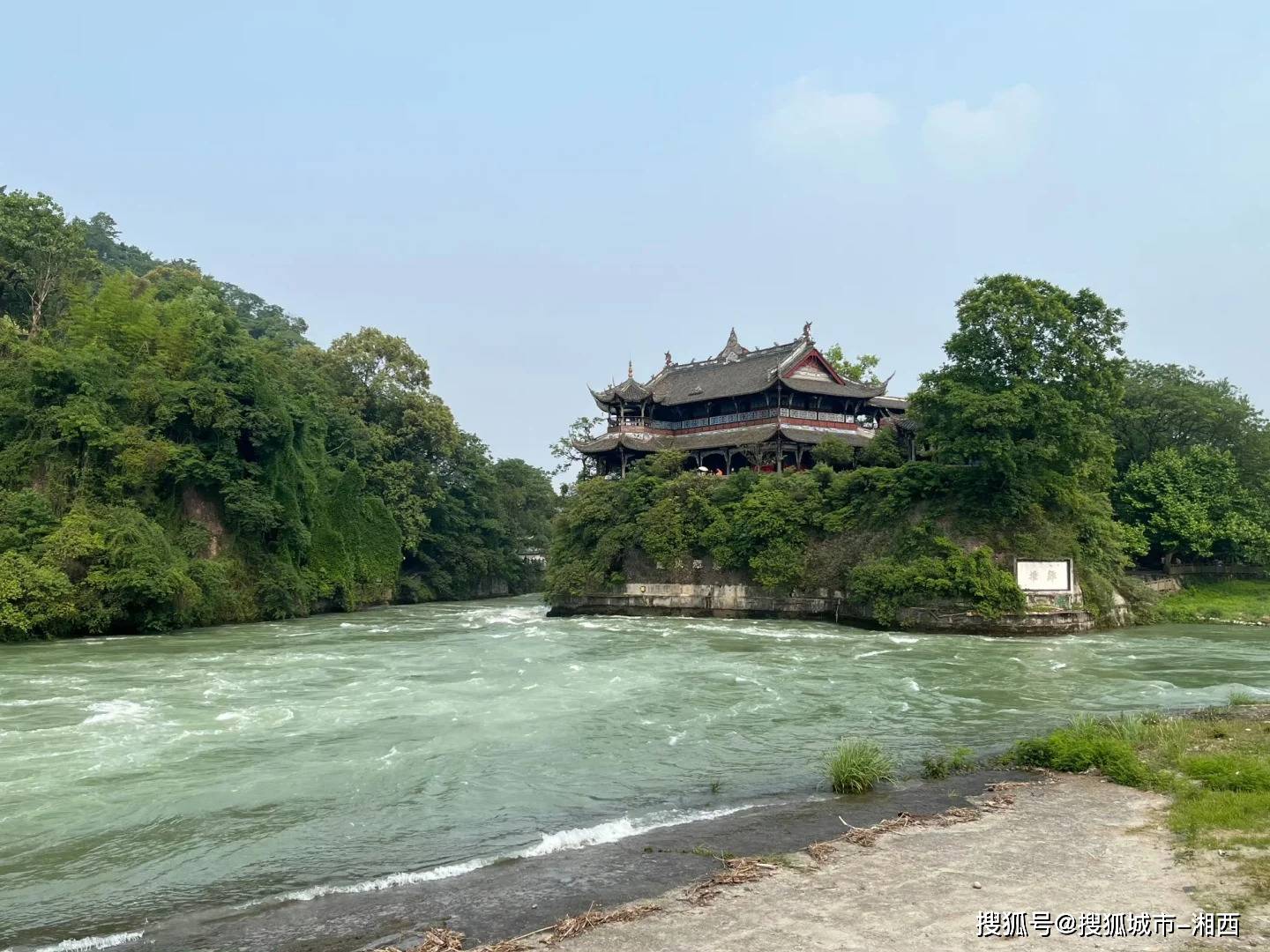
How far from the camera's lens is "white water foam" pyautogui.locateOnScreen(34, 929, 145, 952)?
22.4ft

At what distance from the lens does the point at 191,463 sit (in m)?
35.1

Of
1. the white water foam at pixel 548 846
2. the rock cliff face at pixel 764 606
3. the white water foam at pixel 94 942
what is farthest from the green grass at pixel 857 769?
the rock cliff face at pixel 764 606

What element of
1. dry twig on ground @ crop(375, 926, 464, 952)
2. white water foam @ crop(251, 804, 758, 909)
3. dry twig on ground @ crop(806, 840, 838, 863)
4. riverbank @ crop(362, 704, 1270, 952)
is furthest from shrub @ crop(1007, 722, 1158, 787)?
dry twig on ground @ crop(375, 926, 464, 952)

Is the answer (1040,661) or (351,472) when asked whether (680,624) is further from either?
(351,472)

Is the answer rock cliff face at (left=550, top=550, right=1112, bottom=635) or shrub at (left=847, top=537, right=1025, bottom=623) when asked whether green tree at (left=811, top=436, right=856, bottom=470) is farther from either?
shrub at (left=847, top=537, right=1025, bottom=623)

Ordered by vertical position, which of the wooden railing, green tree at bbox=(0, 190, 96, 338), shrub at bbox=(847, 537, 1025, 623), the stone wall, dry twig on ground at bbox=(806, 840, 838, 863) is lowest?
dry twig on ground at bbox=(806, 840, 838, 863)

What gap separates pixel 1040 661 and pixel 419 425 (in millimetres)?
36656

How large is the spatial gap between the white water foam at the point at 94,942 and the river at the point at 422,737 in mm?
22

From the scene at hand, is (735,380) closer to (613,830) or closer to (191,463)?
(191,463)

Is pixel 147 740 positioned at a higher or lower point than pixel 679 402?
lower

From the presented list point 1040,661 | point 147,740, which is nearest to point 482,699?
point 147,740

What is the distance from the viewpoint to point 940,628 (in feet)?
101

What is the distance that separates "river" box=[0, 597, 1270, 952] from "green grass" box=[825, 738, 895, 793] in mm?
462

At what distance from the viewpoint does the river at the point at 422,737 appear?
8.77m
